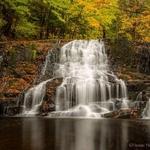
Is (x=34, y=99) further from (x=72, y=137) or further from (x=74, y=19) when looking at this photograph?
(x=74, y=19)

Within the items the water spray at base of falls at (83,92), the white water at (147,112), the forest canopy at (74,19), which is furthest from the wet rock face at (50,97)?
the forest canopy at (74,19)

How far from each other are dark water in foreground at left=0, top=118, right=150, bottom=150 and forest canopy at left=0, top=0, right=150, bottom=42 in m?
16.4

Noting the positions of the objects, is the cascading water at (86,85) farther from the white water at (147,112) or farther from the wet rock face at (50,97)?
the white water at (147,112)

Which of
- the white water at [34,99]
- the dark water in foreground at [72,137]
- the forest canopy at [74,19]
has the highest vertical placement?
the forest canopy at [74,19]

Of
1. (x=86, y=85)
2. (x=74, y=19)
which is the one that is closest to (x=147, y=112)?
(x=86, y=85)

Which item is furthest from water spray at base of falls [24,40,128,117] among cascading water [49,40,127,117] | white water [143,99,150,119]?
white water [143,99,150,119]

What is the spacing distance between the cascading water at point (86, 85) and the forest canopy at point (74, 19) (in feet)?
19.7

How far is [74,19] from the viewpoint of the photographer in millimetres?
33562

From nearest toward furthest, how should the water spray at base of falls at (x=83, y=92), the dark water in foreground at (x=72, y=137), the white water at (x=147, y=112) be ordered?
the dark water in foreground at (x=72, y=137)
the white water at (x=147, y=112)
the water spray at base of falls at (x=83, y=92)

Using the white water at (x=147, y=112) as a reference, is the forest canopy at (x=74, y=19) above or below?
above

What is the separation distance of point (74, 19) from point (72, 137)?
22.5m

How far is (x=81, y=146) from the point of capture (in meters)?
10.6

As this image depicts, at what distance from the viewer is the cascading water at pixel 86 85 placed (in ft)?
69.0

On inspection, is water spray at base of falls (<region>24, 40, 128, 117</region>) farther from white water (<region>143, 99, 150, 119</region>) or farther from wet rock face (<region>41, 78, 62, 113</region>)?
white water (<region>143, 99, 150, 119</region>)
